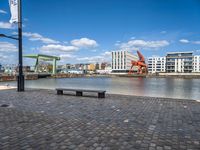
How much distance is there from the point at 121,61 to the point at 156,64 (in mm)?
26806

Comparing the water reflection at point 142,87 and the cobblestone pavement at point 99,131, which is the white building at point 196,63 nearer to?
the water reflection at point 142,87

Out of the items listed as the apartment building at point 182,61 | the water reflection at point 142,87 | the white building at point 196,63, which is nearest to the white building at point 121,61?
the apartment building at point 182,61

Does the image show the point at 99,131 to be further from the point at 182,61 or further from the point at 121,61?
the point at 121,61

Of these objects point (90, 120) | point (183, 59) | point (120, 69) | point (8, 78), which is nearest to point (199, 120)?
point (90, 120)

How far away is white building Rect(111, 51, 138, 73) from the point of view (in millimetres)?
132000

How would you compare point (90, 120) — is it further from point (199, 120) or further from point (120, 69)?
point (120, 69)

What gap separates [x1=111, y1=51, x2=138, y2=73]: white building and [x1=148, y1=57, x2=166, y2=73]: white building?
1445cm

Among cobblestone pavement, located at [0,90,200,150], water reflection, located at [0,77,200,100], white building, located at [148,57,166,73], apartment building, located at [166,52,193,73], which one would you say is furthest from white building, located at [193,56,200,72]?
cobblestone pavement, located at [0,90,200,150]

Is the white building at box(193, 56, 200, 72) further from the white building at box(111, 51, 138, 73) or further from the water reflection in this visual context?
the water reflection

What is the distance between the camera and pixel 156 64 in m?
128

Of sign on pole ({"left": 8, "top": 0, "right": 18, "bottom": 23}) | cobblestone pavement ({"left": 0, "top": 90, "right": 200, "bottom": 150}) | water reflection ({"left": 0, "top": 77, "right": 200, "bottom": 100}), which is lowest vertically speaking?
water reflection ({"left": 0, "top": 77, "right": 200, "bottom": 100})

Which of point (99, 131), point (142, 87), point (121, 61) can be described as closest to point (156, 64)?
point (121, 61)

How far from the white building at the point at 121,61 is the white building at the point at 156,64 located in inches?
569

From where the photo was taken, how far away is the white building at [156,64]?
125m
